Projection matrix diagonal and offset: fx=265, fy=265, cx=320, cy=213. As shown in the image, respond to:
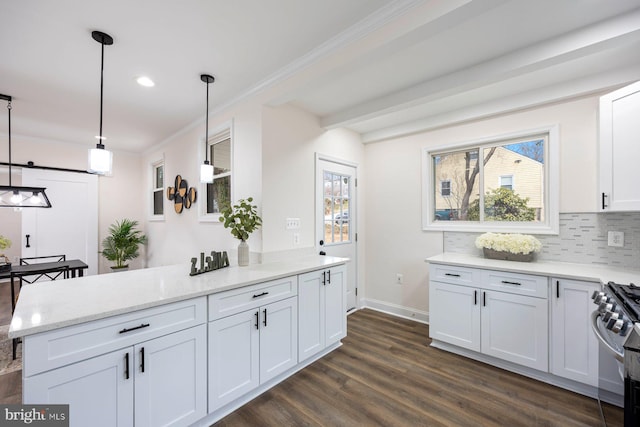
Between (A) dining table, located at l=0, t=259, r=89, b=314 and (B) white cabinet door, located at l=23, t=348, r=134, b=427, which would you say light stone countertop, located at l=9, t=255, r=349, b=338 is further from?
(A) dining table, located at l=0, t=259, r=89, b=314

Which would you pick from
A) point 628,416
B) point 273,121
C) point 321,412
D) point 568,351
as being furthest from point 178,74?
point 568,351

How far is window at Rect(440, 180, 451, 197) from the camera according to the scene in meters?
3.48

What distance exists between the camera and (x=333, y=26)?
1890 mm

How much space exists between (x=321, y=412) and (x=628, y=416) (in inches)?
65.3

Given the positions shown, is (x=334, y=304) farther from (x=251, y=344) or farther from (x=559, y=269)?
(x=559, y=269)

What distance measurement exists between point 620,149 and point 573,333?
1478 millimetres

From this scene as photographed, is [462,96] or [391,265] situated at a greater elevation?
[462,96]

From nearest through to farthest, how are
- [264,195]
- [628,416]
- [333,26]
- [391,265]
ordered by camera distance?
[628,416] < [333,26] < [264,195] < [391,265]

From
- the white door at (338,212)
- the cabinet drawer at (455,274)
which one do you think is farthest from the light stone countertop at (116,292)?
the cabinet drawer at (455,274)

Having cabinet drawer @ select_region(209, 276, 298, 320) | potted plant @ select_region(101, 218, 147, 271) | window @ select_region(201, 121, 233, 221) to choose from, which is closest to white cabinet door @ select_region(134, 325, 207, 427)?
cabinet drawer @ select_region(209, 276, 298, 320)

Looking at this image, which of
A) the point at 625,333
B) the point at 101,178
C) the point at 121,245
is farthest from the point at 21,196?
the point at 625,333

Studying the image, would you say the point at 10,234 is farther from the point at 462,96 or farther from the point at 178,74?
the point at 462,96

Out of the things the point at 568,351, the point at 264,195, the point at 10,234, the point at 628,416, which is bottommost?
the point at 568,351

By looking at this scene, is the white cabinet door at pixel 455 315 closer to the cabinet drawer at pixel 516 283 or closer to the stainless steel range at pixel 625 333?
the cabinet drawer at pixel 516 283
